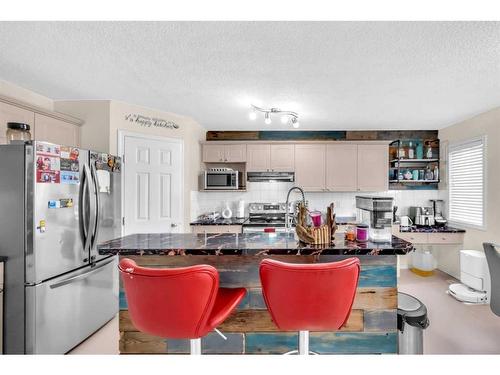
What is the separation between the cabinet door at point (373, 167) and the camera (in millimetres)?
4383

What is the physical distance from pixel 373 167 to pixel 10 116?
15.5ft

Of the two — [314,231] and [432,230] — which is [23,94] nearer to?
[314,231]

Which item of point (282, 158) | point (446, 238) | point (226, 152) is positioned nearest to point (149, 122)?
point (226, 152)

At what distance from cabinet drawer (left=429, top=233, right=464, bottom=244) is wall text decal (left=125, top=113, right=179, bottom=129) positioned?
13.9 ft

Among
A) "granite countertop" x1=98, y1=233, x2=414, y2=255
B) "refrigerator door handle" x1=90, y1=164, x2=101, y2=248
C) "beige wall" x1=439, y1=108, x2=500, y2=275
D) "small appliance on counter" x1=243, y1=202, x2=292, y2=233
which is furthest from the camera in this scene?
"small appliance on counter" x1=243, y1=202, x2=292, y2=233

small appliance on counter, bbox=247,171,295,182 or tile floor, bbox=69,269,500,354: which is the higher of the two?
small appliance on counter, bbox=247,171,295,182

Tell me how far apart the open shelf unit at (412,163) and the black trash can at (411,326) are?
10.6 feet

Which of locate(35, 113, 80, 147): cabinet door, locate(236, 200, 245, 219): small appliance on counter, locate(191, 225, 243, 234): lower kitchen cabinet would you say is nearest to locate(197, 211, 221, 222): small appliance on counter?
locate(191, 225, 243, 234): lower kitchen cabinet

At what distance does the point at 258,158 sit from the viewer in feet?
14.5

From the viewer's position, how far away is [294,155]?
4441mm

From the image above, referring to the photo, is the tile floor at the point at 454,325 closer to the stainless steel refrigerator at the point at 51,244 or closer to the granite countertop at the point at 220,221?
the granite countertop at the point at 220,221

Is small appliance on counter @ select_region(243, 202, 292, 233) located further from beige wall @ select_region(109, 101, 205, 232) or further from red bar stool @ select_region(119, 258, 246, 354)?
red bar stool @ select_region(119, 258, 246, 354)

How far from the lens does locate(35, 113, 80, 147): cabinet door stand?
2.62 meters

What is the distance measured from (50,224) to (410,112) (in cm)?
431
